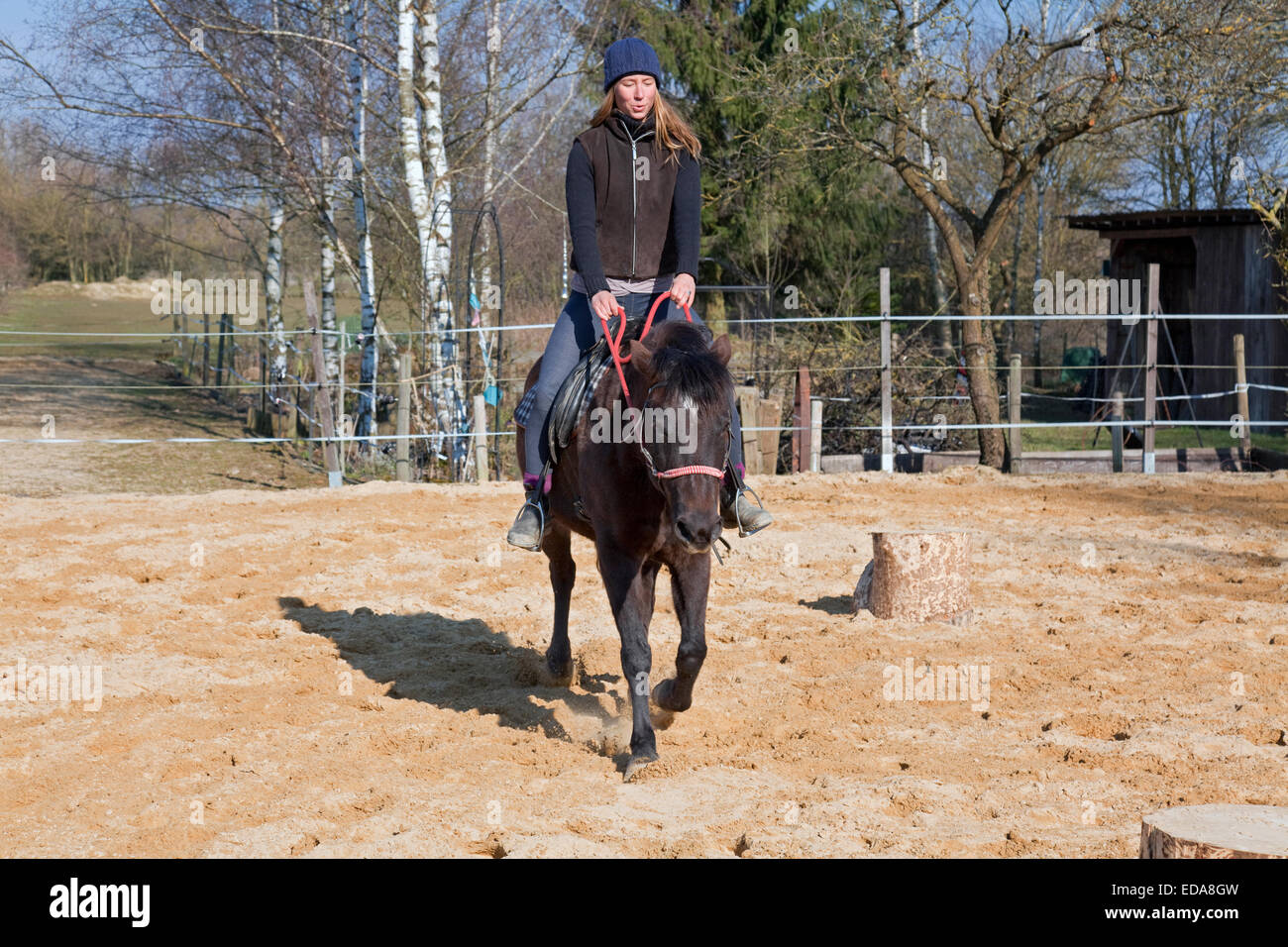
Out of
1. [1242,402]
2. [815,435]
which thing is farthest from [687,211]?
[1242,402]

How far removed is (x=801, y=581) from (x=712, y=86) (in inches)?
633

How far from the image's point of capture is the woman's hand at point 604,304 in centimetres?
423

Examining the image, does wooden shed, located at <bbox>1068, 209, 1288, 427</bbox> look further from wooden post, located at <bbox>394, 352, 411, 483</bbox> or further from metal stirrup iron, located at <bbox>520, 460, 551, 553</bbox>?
metal stirrup iron, located at <bbox>520, 460, 551, 553</bbox>

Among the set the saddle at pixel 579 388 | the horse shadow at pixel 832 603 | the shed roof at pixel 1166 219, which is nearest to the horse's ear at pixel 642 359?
the saddle at pixel 579 388

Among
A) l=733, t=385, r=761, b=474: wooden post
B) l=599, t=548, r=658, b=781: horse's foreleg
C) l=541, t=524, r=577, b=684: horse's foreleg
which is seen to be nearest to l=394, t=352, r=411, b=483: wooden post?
l=733, t=385, r=761, b=474: wooden post

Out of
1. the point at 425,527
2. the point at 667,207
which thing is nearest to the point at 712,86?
the point at 425,527

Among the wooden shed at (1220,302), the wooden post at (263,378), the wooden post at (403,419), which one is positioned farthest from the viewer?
the wooden shed at (1220,302)

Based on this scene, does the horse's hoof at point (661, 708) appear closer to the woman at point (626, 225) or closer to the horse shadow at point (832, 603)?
the woman at point (626, 225)

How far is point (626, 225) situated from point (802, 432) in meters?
8.15

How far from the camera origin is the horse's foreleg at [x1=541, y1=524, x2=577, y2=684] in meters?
5.14

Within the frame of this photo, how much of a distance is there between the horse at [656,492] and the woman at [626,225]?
0.28 metres

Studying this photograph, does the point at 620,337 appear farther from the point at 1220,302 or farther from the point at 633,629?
the point at 1220,302
